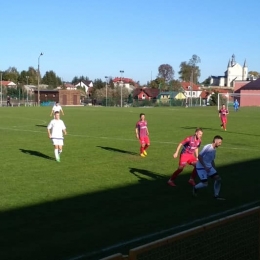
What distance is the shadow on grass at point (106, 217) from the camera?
24.6 feet

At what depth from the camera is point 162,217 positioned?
30.7 feet

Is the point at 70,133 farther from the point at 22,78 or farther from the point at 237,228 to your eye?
the point at 22,78

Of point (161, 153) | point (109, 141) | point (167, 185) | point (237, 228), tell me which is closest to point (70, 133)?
point (109, 141)

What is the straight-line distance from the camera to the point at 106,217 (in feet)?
30.6

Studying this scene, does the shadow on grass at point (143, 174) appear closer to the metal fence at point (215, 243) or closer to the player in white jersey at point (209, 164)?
the player in white jersey at point (209, 164)

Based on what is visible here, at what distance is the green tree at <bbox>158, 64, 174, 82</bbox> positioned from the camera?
16975 centimetres

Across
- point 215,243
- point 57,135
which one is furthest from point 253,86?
point 215,243

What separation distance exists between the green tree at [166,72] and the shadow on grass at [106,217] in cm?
15820

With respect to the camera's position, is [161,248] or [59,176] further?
[59,176]

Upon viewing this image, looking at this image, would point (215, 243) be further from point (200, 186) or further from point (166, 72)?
point (166, 72)

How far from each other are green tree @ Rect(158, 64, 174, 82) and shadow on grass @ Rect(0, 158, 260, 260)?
15820cm

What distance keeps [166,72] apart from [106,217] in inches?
6418

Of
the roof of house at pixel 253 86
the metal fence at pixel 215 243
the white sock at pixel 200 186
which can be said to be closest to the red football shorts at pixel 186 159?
the white sock at pixel 200 186

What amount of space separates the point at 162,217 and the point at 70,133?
768 inches
